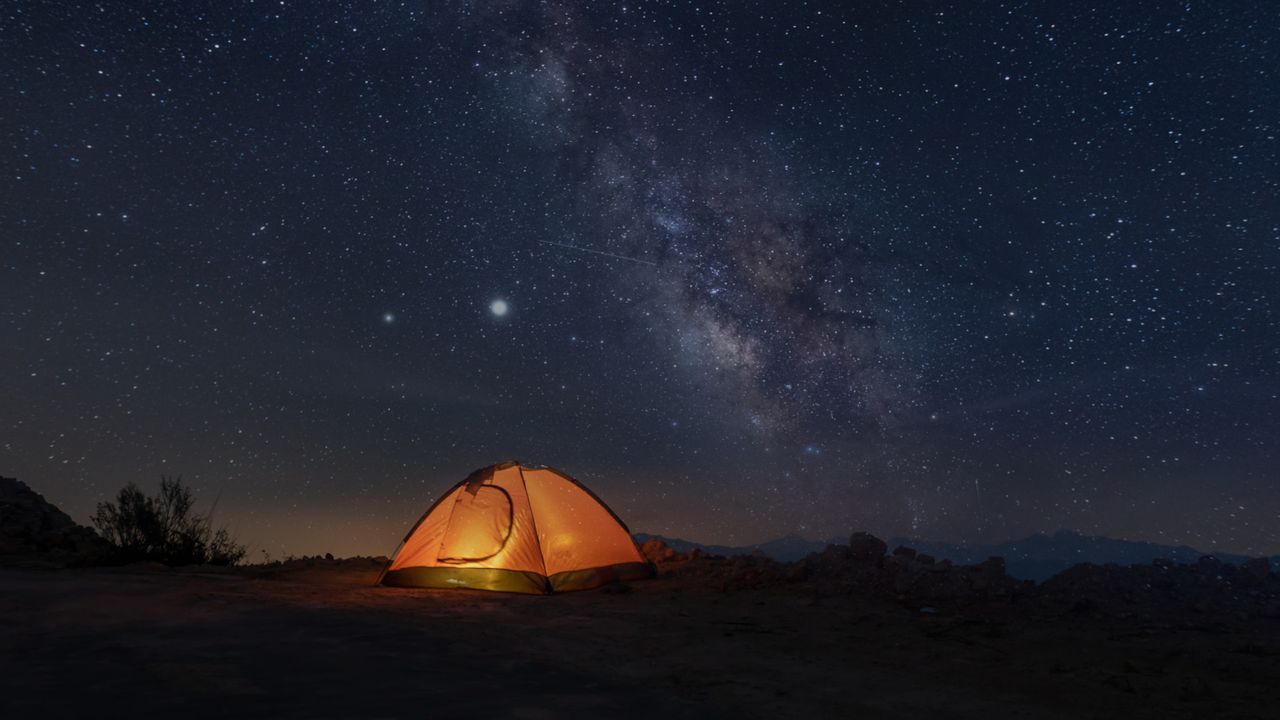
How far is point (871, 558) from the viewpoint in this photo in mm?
10984


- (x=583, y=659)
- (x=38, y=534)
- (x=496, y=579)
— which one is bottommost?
(x=583, y=659)

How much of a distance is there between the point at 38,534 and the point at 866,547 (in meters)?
17.5

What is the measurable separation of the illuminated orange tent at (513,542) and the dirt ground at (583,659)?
1922mm

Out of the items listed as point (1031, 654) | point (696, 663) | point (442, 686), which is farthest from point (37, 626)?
point (1031, 654)

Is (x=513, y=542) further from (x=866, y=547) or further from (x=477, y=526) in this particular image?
(x=866, y=547)

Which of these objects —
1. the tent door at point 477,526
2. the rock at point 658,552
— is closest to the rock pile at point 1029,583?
the rock at point 658,552

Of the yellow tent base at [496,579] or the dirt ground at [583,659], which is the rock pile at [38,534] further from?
the yellow tent base at [496,579]

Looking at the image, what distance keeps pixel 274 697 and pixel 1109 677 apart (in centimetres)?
644

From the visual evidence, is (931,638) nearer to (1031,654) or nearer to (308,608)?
(1031,654)

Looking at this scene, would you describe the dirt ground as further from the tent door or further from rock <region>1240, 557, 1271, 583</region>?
the tent door

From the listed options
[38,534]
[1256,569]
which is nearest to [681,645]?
[1256,569]

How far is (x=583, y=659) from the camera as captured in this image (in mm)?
6363

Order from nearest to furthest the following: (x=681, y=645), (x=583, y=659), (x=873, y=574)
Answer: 1. (x=583, y=659)
2. (x=681, y=645)
3. (x=873, y=574)

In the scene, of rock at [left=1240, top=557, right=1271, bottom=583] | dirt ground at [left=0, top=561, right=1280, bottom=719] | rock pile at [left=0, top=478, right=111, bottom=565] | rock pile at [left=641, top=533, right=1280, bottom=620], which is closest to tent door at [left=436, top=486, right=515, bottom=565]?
dirt ground at [left=0, top=561, right=1280, bottom=719]
